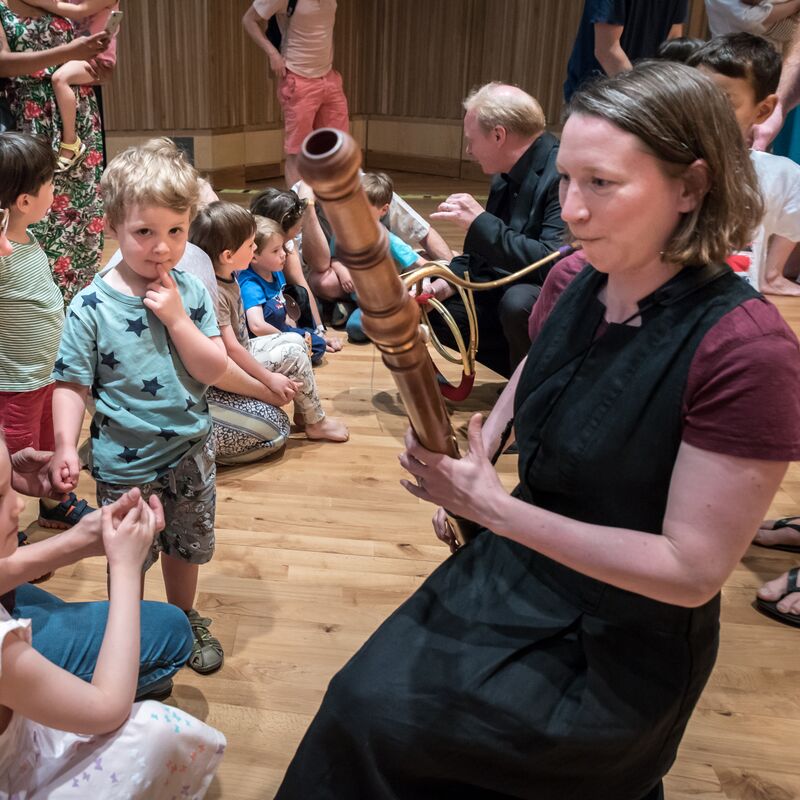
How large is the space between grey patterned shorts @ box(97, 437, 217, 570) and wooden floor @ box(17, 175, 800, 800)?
0.28m

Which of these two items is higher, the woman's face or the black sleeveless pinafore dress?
the woman's face

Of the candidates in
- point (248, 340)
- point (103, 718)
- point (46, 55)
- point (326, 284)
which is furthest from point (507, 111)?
point (103, 718)

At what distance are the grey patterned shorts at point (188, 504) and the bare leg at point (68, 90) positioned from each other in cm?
201

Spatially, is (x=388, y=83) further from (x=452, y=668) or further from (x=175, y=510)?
(x=452, y=668)

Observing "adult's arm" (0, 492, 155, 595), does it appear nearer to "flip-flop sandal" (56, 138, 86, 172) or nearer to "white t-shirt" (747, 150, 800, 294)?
"white t-shirt" (747, 150, 800, 294)

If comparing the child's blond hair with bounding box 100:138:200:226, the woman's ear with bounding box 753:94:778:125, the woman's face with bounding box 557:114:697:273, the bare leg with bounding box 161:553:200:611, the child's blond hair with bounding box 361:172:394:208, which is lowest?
the bare leg with bounding box 161:553:200:611

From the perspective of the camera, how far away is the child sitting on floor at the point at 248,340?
2.74 meters

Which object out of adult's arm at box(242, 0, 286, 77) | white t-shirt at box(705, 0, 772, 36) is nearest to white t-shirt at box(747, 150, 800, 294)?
white t-shirt at box(705, 0, 772, 36)

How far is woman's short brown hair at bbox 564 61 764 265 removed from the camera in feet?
3.70

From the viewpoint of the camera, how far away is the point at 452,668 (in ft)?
4.21

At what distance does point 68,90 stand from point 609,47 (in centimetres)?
221

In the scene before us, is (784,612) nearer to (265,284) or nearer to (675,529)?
(675,529)

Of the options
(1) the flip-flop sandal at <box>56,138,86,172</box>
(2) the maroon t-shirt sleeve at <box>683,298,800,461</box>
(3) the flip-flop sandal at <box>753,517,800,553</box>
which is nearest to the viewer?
(2) the maroon t-shirt sleeve at <box>683,298,800,461</box>

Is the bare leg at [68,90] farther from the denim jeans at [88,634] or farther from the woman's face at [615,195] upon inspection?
the woman's face at [615,195]
